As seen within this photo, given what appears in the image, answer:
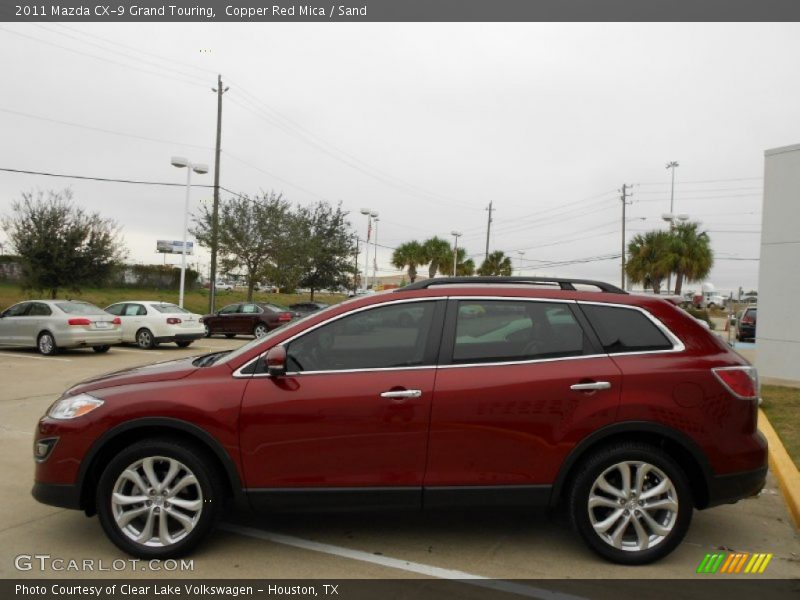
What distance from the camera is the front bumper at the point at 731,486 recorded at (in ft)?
13.1

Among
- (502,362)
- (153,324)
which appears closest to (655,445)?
(502,362)

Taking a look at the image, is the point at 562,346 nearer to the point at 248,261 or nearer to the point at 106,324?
the point at 106,324

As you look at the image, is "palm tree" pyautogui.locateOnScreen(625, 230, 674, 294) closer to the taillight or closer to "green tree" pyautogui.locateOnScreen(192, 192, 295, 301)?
"green tree" pyautogui.locateOnScreen(192, 192, 295, 301)

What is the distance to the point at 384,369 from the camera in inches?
159

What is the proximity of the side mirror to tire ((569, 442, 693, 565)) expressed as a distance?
1921 mm

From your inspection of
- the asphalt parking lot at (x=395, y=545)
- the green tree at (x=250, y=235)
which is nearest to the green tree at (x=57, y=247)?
the green tree at (x=250, y=235)

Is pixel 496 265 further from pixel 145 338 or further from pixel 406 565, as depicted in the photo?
pixel 406 565

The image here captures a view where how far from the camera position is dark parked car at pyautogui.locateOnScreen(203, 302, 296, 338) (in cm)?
2373

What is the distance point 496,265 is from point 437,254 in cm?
512

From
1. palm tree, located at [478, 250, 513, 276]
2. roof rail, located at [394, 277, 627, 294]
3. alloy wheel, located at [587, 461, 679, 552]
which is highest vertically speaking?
palm tree, located at [478, 250, 513, 276]

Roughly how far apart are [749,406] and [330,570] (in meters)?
2.74

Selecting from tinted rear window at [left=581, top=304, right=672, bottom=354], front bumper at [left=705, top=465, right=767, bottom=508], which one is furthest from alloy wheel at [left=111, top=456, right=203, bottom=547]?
front bumper at [left=705, top=465, right=767, bottom=508]

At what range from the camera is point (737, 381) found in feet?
13.3

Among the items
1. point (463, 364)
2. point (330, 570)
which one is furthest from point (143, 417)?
point (463, 364)
